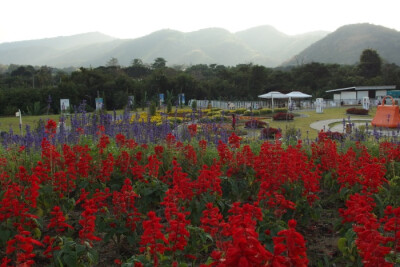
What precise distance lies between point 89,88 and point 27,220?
31713 millimetres

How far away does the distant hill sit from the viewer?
465ft

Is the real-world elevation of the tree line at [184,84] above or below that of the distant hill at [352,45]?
below

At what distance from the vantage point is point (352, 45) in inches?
6206

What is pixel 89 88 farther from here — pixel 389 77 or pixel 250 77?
pixel 389 77

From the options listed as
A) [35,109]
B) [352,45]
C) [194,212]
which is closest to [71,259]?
[194,212]

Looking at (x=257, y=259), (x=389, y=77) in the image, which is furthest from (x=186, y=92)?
(x=257, y=259)

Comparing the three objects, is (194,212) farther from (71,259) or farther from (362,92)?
(362,92)

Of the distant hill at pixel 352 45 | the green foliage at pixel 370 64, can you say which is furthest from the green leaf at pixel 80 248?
the distant hill at pixel 352 45

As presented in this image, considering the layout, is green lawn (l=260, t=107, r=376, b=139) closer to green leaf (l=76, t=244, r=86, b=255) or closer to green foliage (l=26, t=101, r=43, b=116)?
green leaf (l=76, t=244, r=86, b=255)

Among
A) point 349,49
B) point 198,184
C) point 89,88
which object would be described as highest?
point 349,49

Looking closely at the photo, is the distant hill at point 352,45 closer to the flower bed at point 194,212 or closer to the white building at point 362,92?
the white building at point 362,92

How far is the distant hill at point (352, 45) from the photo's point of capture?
142 meters

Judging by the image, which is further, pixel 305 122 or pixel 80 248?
pixel 305 122

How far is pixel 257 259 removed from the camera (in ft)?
3.96
